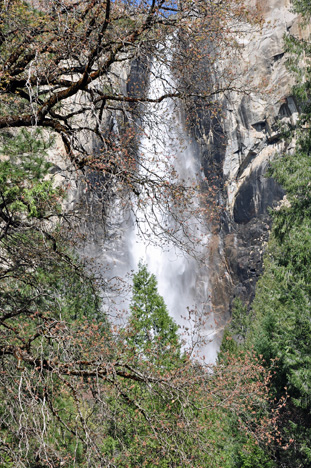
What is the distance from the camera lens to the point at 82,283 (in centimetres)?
577

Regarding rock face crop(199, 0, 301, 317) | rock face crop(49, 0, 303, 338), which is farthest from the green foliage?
rock face crop(199, 0, 301, 317)

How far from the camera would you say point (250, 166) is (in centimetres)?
3838

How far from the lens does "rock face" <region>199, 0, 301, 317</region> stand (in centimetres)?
3519

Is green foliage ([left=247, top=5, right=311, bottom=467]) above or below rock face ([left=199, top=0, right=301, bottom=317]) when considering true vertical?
below

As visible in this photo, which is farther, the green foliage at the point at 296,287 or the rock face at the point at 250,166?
the rock face at the point at 250,166

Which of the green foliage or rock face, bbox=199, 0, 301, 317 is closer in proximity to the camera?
the green foliage

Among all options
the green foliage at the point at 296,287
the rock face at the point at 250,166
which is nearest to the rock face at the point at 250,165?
the rock face at the point at 250,166

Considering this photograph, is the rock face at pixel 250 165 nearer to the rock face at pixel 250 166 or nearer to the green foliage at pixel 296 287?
the rock face at pixel 250 166

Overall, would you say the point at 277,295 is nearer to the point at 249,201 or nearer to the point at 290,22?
the point at 249,201

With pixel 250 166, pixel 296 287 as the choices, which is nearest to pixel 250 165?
pixel 250 166

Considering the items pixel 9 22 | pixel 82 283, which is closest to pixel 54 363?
pixel 82 283

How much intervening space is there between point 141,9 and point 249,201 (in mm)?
34754

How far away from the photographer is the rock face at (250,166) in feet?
115

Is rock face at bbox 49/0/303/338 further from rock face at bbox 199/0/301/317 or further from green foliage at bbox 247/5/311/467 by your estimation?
green foliage at bbox 247/5/311/467
